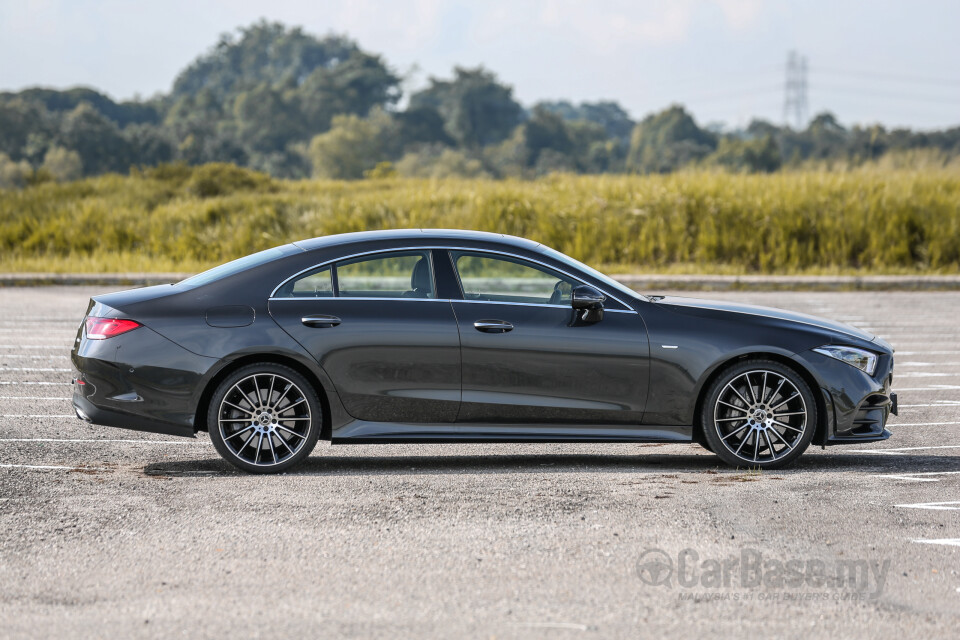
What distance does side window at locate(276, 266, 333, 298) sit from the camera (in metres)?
6.86

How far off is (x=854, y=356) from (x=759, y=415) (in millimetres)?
714

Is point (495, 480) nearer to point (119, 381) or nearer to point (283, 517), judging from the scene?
point (283, 517)

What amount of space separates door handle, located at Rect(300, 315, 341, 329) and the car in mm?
12

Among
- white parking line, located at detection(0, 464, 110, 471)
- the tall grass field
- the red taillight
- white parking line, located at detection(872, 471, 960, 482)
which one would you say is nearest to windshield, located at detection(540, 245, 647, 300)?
white parking line, located at detection(872, 471, 960, 482)

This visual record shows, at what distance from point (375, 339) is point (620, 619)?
2.92 metres

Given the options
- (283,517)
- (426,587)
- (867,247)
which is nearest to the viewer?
Result: (426,587)

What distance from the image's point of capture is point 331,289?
22.6 feet

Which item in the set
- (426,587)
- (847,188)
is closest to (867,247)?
(847,188)

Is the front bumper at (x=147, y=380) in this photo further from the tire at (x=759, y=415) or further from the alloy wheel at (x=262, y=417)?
the tire at (x=759, y=415)

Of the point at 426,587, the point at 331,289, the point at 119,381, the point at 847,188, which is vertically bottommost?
the point at 426,587

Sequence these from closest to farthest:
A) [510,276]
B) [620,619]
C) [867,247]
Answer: [620,619]
[510,276]
[867,247]

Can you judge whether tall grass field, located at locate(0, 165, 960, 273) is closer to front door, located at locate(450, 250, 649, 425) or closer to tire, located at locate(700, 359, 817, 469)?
tire, located at locate(700, 359, 817, 469)

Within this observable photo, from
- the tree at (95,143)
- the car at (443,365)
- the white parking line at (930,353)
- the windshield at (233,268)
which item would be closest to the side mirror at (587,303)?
the car at (443,365)

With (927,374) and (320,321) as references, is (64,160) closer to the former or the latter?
(927,374)
